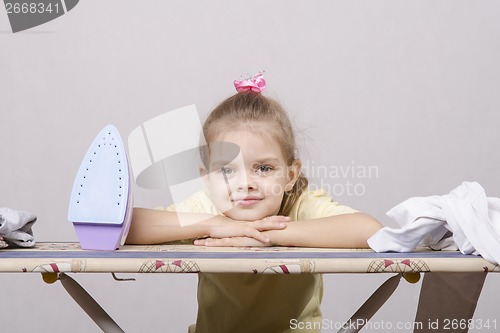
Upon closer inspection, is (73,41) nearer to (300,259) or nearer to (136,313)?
(136,313)

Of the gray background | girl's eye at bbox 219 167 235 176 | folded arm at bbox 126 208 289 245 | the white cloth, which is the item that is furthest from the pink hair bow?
the gray background

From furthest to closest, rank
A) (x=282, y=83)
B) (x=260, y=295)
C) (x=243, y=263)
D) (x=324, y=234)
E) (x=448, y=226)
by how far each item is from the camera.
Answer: (x=282, y=83)
(x=260, y=295)
(x=324, y=234)
(x=448, y=226)
(x=243, y=263)

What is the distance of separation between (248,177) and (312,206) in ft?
0.67

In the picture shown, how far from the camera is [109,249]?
4.17ft

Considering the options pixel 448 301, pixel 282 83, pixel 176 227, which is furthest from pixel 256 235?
pixel 282 83

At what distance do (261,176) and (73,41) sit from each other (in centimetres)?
131

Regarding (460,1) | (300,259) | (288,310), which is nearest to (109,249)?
(300,259)

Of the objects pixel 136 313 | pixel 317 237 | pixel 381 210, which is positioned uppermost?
pixel 317 237

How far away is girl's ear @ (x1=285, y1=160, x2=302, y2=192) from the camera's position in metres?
1.67

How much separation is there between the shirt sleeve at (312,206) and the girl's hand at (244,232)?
25 cm

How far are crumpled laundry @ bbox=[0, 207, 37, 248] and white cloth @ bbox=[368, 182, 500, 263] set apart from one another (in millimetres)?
607

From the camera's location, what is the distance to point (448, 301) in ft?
5.00

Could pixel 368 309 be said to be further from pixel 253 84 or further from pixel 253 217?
pixel 253 84

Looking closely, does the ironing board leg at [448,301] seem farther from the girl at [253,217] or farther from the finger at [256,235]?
the finger at [256,235]
